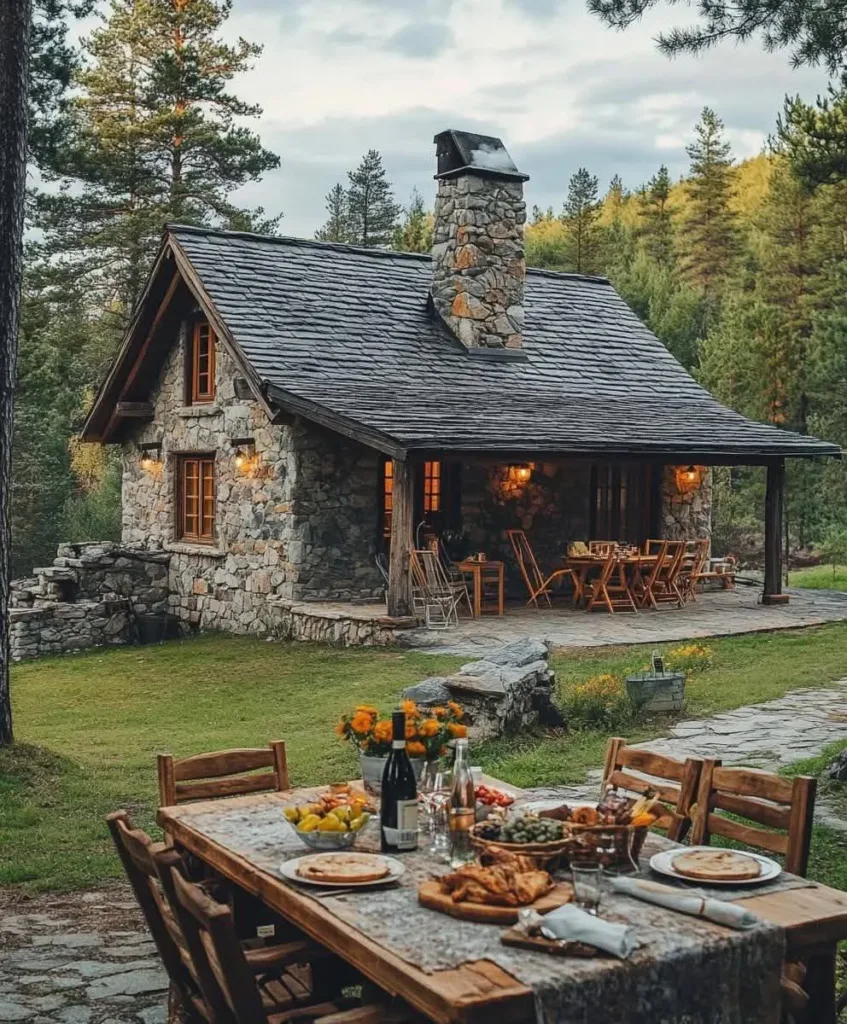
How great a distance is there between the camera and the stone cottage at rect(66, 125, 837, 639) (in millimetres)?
Answer: 15695

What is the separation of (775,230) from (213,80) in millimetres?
15969

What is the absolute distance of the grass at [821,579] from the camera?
73.6 ft

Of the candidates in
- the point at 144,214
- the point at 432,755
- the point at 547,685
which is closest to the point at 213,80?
the point at 144,214

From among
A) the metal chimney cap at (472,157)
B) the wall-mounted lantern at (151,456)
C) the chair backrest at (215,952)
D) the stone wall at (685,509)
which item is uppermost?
the metal chimney cap at (472,157)

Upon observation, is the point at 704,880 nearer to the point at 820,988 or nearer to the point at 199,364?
the point at 820,988

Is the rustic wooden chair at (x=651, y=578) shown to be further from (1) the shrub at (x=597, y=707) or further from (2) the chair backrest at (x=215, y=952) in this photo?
(2) the chair backrest at (x=215, y=952)

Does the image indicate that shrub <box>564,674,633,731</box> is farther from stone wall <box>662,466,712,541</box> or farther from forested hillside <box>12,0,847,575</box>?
forested hillside <box>12,0,847,575</box>

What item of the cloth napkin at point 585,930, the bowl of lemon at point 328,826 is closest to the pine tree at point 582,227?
the bowl of lemon at point 328,826

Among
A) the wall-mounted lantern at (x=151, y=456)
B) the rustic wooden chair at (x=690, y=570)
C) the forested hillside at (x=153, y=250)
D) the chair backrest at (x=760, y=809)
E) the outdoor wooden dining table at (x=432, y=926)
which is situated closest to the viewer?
the outdoor wooden dining table at (x=432, y=926)

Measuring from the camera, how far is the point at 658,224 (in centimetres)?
4962

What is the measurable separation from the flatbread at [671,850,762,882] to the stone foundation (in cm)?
527

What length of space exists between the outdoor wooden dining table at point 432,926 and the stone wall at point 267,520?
11.4 m

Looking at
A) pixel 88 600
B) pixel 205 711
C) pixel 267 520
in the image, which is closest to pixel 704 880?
pixel 205 711

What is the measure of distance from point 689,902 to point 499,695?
5.91 m
